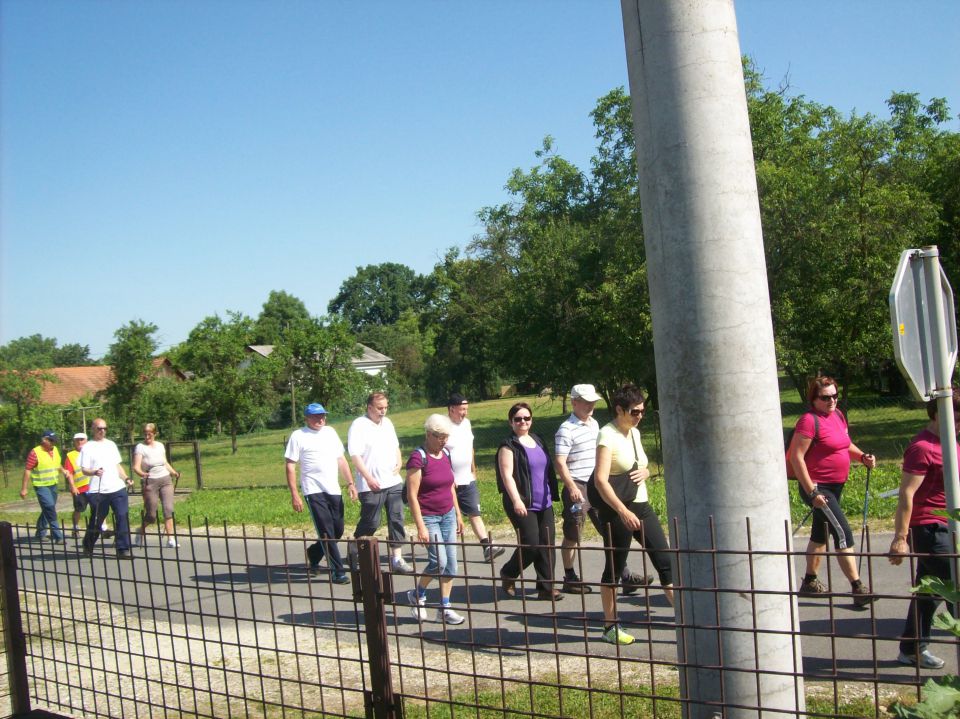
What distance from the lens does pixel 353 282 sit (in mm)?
127875

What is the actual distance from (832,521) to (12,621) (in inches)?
209

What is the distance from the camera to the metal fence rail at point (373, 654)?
12.1 ft

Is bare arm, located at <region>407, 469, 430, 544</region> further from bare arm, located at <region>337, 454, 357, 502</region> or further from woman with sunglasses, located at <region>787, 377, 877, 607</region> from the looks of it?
woman with sunglasses, located at <region>787, 377, 877, 607</region>

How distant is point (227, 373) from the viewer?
3562 centimetres

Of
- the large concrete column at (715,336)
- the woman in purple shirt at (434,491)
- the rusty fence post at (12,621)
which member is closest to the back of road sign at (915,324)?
the large concrete column at (715,336)

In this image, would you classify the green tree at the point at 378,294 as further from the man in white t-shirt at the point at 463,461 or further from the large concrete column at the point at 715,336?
the large concrete column at the point at 715,336

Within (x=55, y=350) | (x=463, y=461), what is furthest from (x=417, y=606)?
(x=55, y=350)

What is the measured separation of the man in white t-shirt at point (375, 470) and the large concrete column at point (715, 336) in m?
5.74

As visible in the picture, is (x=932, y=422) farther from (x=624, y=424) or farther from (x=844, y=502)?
(x=844, y=502)

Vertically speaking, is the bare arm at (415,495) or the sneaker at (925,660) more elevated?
the bare arm at (415,495)

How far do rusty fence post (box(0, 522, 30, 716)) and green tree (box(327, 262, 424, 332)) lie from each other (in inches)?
4773

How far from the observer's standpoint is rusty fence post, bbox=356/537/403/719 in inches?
140

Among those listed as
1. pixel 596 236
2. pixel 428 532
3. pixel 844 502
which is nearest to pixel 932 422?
pixel 428 532

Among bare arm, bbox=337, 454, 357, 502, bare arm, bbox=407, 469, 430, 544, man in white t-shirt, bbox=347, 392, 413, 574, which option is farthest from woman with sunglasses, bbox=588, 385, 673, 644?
bare arm, bbox=337, 454, 357, 502
